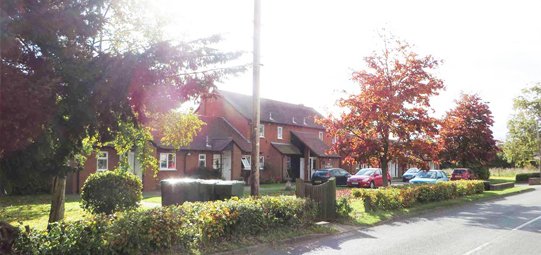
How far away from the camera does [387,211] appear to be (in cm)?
1648

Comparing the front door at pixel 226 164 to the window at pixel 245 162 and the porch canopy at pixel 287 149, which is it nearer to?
the window at pixel 245 162

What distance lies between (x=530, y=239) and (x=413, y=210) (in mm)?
5777

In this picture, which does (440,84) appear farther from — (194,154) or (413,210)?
(194,154)

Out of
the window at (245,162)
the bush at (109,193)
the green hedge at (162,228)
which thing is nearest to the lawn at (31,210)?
the bush at (109,193)

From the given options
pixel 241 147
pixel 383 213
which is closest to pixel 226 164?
pixel 241 147

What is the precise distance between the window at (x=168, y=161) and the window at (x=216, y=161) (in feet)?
12.8

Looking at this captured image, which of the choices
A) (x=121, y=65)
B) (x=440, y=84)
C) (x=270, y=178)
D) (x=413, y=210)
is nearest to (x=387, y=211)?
(x=413, y=210)

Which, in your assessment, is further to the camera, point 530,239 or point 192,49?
point 530,239

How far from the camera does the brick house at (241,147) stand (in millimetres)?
30500

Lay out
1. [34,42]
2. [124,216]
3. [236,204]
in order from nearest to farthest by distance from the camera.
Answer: [34,42], [124,216], [236,204]

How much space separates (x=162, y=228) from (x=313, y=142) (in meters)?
36.5

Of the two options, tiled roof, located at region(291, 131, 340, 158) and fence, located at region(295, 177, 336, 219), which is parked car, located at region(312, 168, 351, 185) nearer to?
tiled roof, located at region(291, 131, 340, 158)

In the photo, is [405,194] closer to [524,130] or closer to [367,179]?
[367,179]

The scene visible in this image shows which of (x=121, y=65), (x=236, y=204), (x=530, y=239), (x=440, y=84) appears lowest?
(x=530, y=239)
